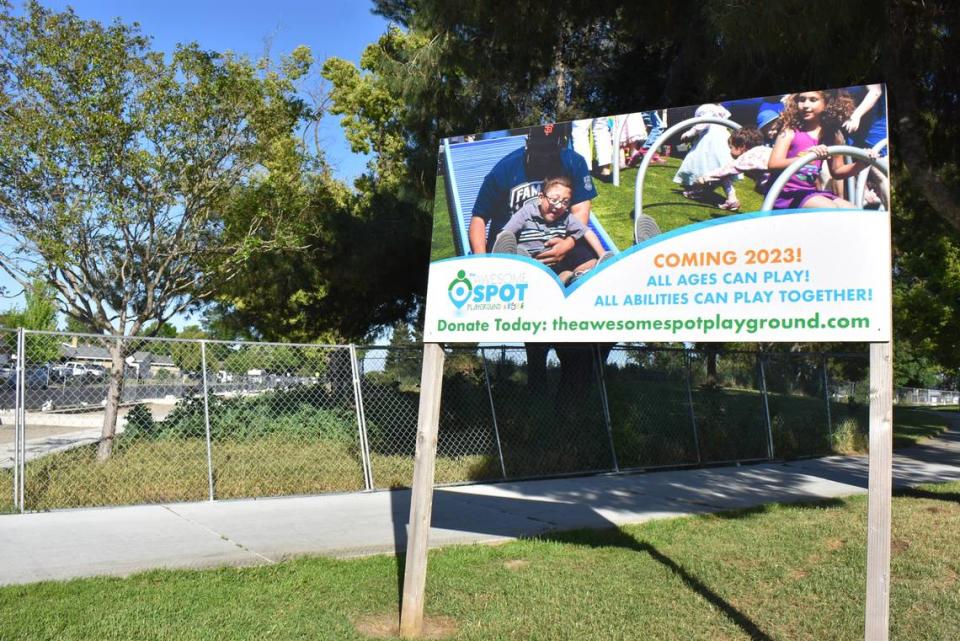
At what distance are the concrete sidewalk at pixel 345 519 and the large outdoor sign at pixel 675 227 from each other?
288 cm

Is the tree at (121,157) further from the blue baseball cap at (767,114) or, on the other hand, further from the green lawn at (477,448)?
the blue baseball cap at (767,114)

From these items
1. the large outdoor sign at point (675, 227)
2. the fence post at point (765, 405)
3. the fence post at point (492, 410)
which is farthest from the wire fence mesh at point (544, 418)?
the large outdoor sign at point (675, 227)

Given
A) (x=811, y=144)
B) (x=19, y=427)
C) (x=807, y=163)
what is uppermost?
(x=811, y=144)

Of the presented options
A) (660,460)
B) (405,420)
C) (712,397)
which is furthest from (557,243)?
(712,397)

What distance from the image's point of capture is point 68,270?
419 inches

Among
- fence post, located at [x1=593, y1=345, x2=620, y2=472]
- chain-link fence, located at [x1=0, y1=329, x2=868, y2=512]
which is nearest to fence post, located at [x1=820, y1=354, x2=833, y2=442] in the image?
chain-link fence, located at [x1=0, y1=329, x2=868, y2=512]

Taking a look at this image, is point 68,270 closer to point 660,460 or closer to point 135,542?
point 135,542

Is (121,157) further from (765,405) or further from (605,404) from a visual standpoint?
(765,405)

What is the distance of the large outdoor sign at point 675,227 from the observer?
13.2 ft

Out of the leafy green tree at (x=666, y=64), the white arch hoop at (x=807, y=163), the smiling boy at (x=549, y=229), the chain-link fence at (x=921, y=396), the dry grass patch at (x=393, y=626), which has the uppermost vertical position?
the leafy green tree at (x=666, y=64)

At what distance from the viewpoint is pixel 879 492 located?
3953 mm

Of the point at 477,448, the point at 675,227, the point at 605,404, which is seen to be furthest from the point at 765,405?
the point at 675,227

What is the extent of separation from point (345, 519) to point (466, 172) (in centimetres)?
416

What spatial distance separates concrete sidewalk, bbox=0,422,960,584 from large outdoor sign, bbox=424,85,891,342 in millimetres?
2877
